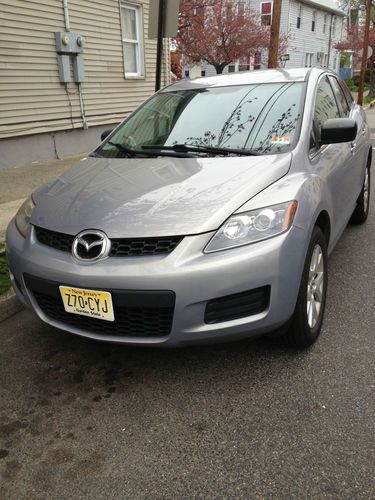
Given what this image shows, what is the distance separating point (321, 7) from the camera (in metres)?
33.7

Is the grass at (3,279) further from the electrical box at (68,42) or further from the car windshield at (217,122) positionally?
the electrical box at (68,42)

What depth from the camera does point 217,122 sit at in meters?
3.36

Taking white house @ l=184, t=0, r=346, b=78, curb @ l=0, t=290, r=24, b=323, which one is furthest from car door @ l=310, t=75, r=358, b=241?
white house @ l=184, t=0, r=346, b=78

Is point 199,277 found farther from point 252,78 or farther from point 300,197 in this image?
point 252,78

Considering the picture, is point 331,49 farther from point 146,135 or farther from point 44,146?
point 146,135

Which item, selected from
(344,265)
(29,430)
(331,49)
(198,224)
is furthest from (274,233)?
(331,49)

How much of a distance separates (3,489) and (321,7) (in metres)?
38.2

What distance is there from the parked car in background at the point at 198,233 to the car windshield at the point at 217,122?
0.05 feet

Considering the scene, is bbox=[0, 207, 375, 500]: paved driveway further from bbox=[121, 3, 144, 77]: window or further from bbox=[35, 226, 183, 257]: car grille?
bbox=[121, 3, 144, 77]: window

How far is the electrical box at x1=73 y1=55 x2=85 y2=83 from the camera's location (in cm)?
907

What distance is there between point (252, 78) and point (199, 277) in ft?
7.12

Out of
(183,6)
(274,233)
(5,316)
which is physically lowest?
(5,316)

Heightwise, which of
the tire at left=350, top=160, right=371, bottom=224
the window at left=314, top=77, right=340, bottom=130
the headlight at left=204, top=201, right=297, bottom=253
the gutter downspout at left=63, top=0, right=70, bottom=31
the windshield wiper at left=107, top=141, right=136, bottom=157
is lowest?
the tire at left=350, top=160, right=371, bottom=224

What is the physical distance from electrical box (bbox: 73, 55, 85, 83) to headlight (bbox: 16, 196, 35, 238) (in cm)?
691
